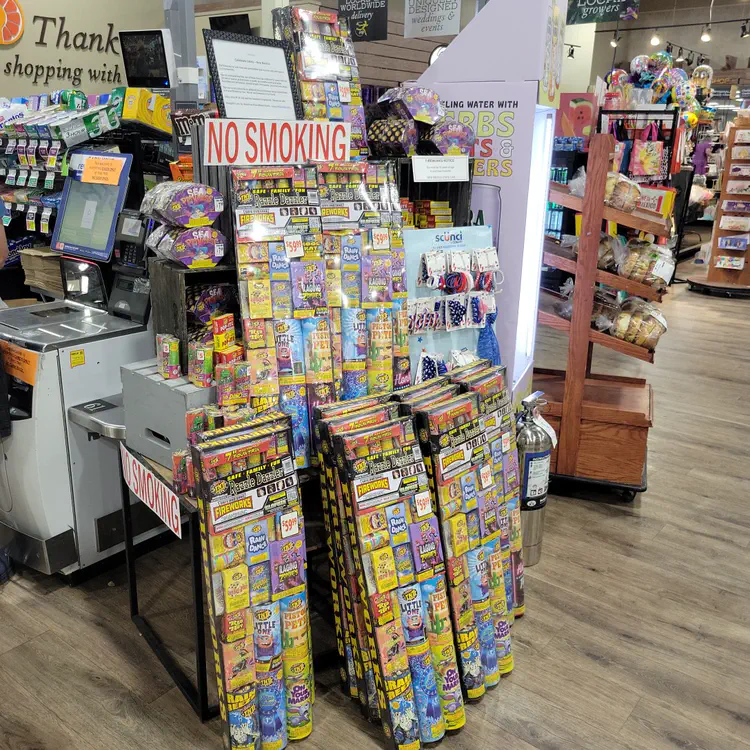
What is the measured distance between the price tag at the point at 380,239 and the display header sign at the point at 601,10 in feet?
16.4

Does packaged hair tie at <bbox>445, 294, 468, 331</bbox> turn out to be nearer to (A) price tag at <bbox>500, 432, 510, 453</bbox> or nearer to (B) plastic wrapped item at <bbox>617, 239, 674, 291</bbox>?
(A) price tag at <bbox>500, 432, 510, 453</bbox>

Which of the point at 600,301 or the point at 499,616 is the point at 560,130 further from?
the point at 499,616

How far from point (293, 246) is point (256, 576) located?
3.28 ft

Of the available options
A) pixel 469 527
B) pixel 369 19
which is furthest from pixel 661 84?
pixel 469 527

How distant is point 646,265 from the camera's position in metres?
3.47

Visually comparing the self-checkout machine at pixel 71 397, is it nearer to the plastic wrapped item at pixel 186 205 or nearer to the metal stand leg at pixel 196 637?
the metal stand leg at pixel 196 637

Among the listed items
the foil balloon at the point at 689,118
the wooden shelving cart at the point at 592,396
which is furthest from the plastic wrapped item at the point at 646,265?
the foil balloon at the point at 689,118

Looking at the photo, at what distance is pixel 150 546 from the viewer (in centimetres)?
312

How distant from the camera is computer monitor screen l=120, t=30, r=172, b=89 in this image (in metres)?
4.54

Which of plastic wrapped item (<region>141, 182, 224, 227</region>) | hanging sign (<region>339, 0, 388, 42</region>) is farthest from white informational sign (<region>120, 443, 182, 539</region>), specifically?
hanging sign (<region>339, 0, 388, 42</region>)

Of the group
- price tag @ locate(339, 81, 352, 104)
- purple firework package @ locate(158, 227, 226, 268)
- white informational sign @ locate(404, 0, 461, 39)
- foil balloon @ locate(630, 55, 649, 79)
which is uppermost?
white informational sign @ locate(404, 0, 461, 39)

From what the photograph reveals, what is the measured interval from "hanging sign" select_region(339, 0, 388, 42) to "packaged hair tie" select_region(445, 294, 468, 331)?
4.88m

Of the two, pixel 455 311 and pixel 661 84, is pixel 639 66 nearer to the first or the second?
pixel 661 84

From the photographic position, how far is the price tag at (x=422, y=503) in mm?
2037
